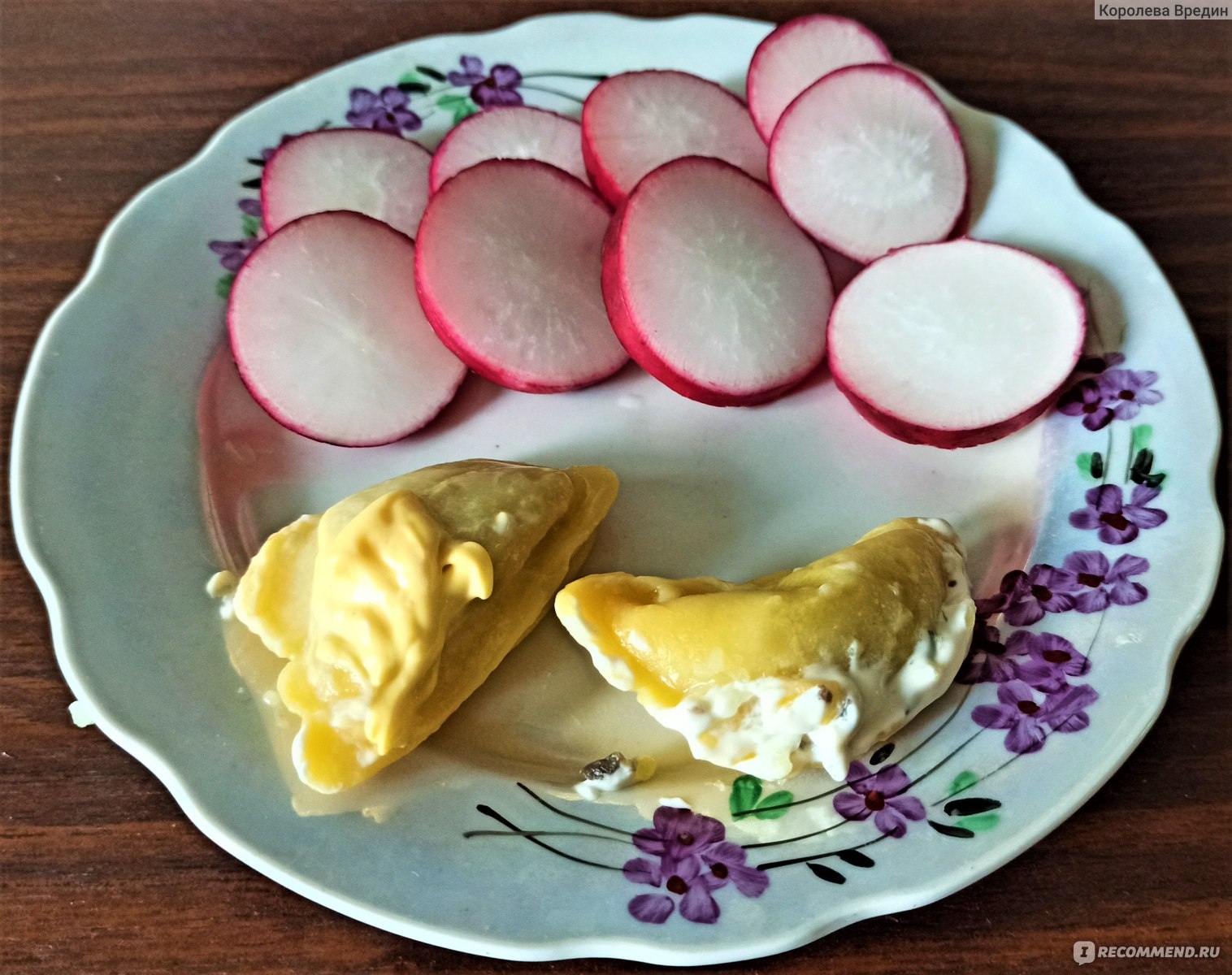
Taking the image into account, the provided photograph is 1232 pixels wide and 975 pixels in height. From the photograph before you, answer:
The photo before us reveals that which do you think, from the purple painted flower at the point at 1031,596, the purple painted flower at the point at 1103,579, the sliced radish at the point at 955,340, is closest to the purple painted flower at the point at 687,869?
the purple painted flower at the point at 1031,596

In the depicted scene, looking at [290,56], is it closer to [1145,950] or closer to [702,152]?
[702,152]

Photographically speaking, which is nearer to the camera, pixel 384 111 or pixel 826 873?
pixel 826 873

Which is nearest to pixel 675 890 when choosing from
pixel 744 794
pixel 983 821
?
pixel 744 794

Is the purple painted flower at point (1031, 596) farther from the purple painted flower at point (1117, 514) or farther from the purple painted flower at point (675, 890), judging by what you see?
the purple painted flower at point (675, 890)

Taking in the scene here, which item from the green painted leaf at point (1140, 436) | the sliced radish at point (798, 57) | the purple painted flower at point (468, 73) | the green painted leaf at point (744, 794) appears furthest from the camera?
the purple painted flower at point (468, 73)

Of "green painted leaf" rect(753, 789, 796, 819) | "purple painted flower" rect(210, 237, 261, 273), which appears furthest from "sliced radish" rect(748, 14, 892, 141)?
"green painted leaf" rect(753, 789, 796, 819)

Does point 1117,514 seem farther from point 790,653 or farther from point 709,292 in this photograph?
point 709,292

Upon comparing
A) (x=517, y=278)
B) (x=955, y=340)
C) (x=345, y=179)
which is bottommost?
(x=955, y=340)
